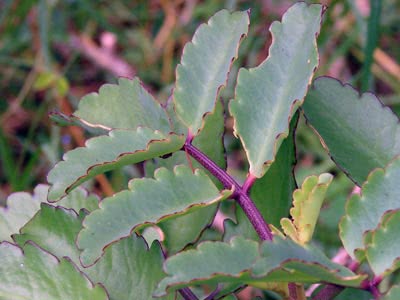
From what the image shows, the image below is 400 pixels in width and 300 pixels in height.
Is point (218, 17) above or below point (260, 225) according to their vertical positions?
above

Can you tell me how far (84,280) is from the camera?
0.53 meters

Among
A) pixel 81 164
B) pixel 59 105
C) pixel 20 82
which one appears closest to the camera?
→ pixel 81 164

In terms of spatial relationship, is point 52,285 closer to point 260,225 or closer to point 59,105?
point 260,225

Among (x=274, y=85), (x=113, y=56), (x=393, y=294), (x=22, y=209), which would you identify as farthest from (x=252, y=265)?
(x=113, y=56)

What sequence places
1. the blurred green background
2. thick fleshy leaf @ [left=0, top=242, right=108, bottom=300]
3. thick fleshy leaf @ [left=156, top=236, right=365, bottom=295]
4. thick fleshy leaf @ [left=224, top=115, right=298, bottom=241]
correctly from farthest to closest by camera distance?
the blurred green background
thick fleshy leaf @ [left=224, top=115, right=298, bottom=241]
thick fleshy leaf @ [left=0, top=242, right=108, bottom=300]
thick fleshy leaf @ [left=156, top=236, right=365, bottom=295]

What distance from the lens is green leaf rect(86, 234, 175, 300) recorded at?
0.57 meters

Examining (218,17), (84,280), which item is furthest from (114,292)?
(218,17)

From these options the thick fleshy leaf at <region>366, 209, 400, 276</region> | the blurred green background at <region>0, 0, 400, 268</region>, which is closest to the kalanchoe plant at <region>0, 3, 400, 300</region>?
the thick fleshy leaf at <region>366, 209, 400, 276</region>

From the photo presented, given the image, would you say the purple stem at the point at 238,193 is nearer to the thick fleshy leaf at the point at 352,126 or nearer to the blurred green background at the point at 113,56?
the thick fleshy leaf at the point at 352,126

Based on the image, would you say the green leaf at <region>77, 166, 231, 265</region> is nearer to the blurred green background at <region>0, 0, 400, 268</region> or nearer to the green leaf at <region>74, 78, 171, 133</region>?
the green leaf at <region>74, 78, 171, 133</region>

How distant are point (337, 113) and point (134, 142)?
0.19 metres

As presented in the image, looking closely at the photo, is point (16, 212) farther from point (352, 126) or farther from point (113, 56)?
point (113, 56)

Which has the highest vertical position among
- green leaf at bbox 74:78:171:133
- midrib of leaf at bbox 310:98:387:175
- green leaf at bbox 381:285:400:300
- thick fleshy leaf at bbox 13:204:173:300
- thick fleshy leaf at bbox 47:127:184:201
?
green leaf at bbox 74:78:171:133

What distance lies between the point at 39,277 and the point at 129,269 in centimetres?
7
